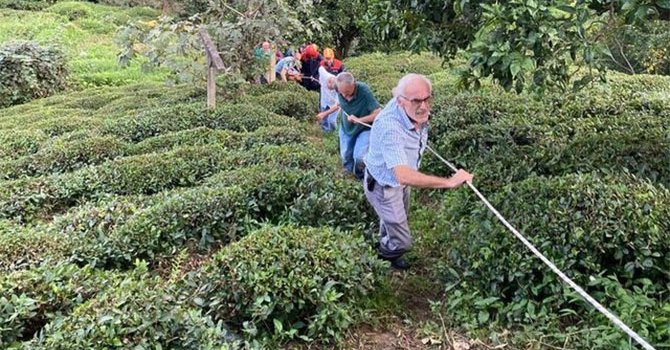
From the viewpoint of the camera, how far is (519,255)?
3.95m

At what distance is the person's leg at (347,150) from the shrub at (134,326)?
10.6 feet

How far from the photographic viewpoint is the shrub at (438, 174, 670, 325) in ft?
12.5

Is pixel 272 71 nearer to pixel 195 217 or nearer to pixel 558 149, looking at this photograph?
pixel 558 149

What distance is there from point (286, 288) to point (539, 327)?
1.53 meters

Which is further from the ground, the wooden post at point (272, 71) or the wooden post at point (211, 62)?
the wooden post at point (211, 62)

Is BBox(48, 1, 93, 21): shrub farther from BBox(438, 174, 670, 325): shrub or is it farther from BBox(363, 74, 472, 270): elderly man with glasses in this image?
BBox(438, 174, 670, 325): shrub

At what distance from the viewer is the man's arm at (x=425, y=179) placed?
3.82 m

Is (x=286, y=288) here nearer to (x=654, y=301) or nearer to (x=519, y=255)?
(x=519, y=255)

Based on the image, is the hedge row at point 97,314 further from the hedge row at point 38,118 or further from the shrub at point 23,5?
the shrub at point 23,5

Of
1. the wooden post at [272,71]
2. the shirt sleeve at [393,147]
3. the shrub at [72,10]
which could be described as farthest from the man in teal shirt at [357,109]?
the shrub at [72,10]

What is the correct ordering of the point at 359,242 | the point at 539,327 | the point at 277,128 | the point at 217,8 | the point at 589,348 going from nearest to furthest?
1. the point at 589,348
2. the point at 539,327
3. the point at 359,242
4. the point at 277,128
5. the point at 217,8

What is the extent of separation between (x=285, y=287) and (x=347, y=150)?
10.1ft

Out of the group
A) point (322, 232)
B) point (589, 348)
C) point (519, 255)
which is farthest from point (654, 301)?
point (322, 232)

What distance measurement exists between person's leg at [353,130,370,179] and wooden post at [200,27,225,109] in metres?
3.69
